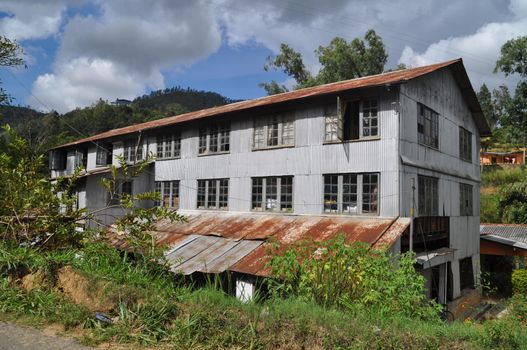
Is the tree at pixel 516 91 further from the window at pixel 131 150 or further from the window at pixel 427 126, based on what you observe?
the window at pixel 131 150

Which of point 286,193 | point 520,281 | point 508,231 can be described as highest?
point 286,193

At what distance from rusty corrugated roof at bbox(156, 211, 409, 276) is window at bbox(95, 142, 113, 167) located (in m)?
10.7

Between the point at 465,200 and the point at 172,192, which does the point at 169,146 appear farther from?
the point at 465,200

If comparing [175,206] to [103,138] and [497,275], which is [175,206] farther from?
[497,275]

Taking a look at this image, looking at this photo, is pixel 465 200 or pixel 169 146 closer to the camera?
pixel 465 200

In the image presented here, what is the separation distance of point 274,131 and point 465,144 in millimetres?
9738

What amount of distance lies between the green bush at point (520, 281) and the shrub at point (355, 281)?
48.4 ft

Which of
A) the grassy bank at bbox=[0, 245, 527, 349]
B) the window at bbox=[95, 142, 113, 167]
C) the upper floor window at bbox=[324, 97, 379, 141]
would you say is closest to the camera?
the grassy bank at bbox=[0, 245, 527, 349]

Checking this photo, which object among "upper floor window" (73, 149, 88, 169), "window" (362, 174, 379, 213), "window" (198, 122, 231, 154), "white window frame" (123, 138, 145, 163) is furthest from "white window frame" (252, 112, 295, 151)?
"upper floor window" (73, 149, 88, 169)

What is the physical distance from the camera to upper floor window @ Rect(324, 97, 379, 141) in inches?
561

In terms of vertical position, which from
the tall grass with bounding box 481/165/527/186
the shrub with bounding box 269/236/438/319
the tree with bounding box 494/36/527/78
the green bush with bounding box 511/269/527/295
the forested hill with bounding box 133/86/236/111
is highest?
the forested hill with bounding box 133/86/236/111

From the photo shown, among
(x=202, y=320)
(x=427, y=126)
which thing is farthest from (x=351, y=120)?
(x=202, y=320)

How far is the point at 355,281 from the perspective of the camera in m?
6.61

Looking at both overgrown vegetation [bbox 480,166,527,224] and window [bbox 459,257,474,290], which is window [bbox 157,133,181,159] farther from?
overgrown vegetation [bbox 480,166,527,224]
